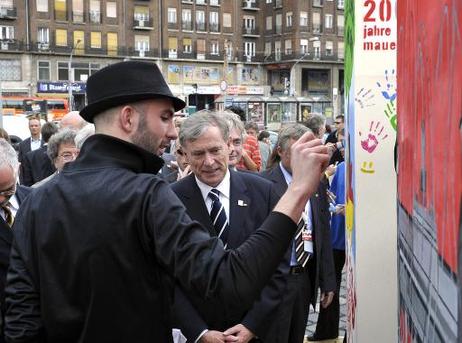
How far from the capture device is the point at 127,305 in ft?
6.23

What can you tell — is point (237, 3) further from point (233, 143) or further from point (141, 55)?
point (233, 143)

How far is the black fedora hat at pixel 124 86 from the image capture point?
1.98m

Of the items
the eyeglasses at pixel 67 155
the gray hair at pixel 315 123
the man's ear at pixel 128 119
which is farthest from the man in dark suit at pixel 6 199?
the gray hair at pixel 315 123

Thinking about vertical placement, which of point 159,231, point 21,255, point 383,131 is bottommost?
point 21,255

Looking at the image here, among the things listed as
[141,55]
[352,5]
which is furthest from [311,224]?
[141,55]

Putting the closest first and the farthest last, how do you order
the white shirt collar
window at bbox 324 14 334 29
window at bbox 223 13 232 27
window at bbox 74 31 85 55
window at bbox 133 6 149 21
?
the white shirt collar
window at bbox 74 31 85 55
window at bbox 133 6 149 21
window at bbox 223 13 232 27
window at bbox 324 14 334 29

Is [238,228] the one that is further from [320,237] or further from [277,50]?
[277,50]

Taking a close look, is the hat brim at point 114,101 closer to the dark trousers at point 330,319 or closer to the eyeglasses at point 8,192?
the eyeglasses at point 8,192

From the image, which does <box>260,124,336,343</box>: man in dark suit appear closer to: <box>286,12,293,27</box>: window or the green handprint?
the green handprint

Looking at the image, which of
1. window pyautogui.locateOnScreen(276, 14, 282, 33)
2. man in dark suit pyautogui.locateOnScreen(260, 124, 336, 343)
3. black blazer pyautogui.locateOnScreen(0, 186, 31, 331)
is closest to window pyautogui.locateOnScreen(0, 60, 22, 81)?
window pyautogui.locateOnScreen(276, 14, 282, 33)

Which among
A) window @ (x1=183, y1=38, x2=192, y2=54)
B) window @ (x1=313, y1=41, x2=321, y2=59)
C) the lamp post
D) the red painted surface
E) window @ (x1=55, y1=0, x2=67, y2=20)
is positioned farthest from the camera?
window @ (x1=313, y1=41, x2=321, y2=59)

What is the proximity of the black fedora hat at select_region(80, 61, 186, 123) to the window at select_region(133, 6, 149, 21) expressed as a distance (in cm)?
6703

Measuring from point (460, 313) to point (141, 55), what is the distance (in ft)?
221

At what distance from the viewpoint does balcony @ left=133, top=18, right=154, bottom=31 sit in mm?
66562
